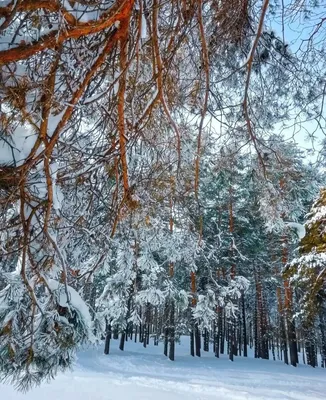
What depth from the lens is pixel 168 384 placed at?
29.6 feet

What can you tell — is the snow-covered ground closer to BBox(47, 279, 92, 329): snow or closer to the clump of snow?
BBox(47, 279, 92, 329): snow

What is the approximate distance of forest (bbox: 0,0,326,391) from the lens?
112cm

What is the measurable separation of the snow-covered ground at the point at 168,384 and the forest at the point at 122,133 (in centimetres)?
426

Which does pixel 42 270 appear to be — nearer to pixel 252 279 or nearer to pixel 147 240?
pixel 147 240

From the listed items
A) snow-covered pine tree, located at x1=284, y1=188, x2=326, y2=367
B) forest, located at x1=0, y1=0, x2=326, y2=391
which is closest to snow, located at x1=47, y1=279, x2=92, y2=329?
forest, located at x1=0, y1=0, x2=326, y2=391

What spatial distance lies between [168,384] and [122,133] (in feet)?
30.1

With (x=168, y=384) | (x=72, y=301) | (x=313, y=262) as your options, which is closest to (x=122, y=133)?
(x=72, y=301)

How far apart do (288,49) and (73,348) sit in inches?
62.9

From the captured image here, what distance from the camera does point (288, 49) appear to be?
1742mm

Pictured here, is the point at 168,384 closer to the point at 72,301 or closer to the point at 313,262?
the point at 313,262

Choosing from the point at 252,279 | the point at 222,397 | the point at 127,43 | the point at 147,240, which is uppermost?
the point at 252,279

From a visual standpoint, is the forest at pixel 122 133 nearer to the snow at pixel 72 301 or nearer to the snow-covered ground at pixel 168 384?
the snow at pixel 72 301

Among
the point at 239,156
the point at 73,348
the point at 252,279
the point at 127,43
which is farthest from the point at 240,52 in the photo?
the point at 252,279

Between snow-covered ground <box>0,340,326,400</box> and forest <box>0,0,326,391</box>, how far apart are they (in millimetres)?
4264
